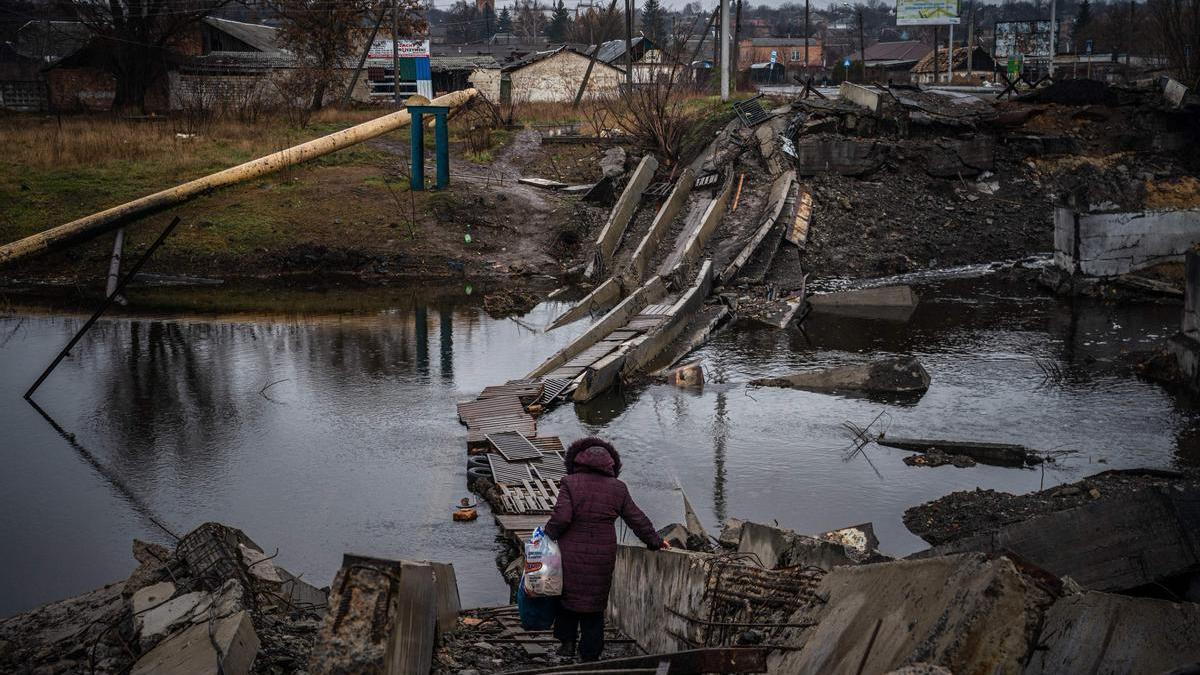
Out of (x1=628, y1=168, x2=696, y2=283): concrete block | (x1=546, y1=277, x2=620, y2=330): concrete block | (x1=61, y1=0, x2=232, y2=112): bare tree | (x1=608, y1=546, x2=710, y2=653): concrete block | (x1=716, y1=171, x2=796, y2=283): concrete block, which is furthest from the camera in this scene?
(x1=61, y1=0, x2=232, y2=112): bare tree

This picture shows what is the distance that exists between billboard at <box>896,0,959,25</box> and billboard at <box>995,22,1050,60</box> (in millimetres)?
10687

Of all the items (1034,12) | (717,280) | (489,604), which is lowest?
(489,604)

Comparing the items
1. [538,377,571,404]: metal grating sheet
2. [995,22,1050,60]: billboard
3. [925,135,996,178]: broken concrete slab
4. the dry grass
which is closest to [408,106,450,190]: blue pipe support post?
the dry grass

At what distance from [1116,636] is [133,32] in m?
38.8

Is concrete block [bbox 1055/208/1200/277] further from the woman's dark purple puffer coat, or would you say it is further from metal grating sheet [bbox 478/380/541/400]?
the woman's dark purple puffer coat

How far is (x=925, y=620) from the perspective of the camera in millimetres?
3744

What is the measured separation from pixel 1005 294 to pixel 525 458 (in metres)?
11.3

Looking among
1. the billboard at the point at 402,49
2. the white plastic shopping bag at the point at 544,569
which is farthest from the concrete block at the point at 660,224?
the billboard at the point at 402,49

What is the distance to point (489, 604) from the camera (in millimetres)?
7094

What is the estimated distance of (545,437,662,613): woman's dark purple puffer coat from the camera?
508 cm

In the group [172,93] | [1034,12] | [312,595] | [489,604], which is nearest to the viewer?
[312,595]

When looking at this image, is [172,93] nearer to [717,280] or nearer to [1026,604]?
[717,280]

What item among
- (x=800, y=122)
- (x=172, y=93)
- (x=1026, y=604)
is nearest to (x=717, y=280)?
(x=800, y=122)

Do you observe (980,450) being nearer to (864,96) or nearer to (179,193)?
(864,96)
